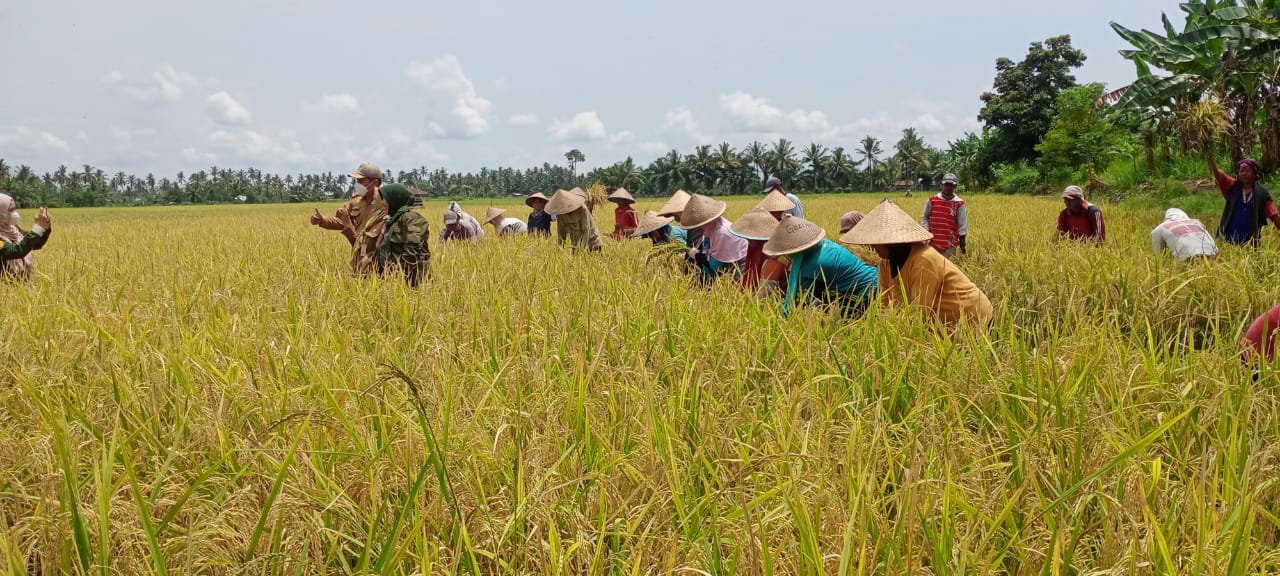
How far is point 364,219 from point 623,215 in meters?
3.64

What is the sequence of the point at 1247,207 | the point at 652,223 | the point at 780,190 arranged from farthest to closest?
the point at 780,190, the point at 652,223, the point at 1247,207

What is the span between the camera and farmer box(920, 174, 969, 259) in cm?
627

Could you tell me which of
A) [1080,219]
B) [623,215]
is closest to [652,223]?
[623,215]

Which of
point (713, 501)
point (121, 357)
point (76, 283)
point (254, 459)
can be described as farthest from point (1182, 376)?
point (76, 283)

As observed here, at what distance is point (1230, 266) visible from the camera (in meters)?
3.38

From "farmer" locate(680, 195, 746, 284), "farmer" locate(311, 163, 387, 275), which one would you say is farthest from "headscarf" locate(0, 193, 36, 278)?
"farmer" locate(680, 195, 746, 284)

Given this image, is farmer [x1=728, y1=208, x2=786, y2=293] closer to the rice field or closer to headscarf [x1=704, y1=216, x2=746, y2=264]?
headscarf [x1=704, y1=216, x2=746, y2=264]

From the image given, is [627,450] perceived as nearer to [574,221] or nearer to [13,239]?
[13,239]

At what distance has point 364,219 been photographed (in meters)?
5.03

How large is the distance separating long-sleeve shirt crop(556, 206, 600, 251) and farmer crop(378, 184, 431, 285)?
6.19 feet

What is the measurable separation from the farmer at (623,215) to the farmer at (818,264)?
4.12 meters

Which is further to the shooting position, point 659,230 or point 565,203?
point 565,203

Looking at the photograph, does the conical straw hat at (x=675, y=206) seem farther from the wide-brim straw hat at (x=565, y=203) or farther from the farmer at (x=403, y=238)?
the farmer at (x=403, y=238)

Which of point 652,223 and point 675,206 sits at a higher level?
point 675,206
